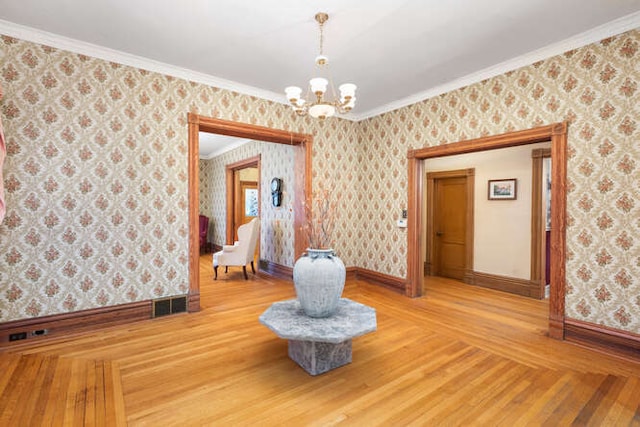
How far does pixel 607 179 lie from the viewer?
2727 millimetres

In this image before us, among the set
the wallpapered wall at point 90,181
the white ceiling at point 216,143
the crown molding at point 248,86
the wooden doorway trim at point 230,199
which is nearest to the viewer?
the crown molding at point 248,86

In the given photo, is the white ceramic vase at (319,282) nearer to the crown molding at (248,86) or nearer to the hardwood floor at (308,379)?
the hardwood floor at (308,379)

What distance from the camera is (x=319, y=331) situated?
216 centimetres

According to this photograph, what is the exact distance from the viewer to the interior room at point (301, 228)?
211 centimetres

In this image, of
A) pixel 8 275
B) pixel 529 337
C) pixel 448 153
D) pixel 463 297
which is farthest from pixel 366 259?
pixel 8 275

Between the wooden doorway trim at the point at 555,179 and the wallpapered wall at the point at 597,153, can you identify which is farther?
the wooden doorway trim at the point at 555,179

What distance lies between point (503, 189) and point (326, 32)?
3.76 meters

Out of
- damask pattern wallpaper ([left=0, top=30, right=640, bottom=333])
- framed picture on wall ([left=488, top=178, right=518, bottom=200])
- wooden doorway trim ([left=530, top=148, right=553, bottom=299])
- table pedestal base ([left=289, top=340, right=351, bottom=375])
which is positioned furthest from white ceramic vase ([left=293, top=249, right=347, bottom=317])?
framed picture on wall ([left=488, top=178, right=518, bottom=200])

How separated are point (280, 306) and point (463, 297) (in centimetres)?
301

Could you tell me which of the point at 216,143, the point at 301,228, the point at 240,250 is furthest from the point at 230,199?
the point at 301,228

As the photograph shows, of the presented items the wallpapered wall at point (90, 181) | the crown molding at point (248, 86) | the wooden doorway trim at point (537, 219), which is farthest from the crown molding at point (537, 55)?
A: the wallpapered wall at point (90, 181)

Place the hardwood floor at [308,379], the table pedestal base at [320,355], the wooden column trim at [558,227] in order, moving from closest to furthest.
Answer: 1. the hardwood floor at [308,379]
2. the table pedestal base at [320,355]
3. the wooden column trim at [558,227]

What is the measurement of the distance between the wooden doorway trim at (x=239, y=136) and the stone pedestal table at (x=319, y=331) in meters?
1.08

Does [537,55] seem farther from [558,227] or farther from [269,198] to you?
[269,198]
